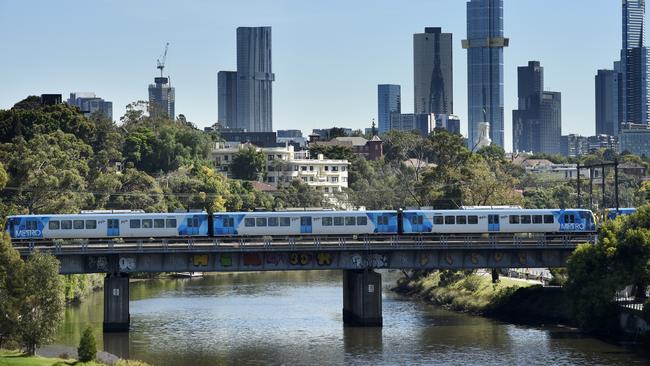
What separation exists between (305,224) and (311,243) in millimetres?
7857

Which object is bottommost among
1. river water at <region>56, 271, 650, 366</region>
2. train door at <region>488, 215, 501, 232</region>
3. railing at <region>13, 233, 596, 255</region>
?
river water at <region>56, 271, 650, 366</region>

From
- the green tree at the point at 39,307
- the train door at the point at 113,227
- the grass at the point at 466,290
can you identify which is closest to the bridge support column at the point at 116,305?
the train door at the point at 113,227

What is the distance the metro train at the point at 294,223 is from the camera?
107938 mm

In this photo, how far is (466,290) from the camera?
12425 cm

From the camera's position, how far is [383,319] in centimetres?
11050

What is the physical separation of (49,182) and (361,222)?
44.2m

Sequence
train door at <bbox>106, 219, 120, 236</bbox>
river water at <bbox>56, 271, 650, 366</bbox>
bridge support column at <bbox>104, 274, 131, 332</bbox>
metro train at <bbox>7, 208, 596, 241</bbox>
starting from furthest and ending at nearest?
train door at <bbox>106, 219, 120, 236</bbox> < metro train at <bbox>7, 208, 596, 241</bbox> < bridge support column at <bbox>104, 274, 131, 332</bbox> < river water at <bbox>56, 271, 650, 366</bbox>

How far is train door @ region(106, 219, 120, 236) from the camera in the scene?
108 meters

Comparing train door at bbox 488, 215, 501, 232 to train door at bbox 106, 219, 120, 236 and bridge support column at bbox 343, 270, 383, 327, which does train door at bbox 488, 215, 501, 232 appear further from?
train door at bbox 106, 219, 120, 236

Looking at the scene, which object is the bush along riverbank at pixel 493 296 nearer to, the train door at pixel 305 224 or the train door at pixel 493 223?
the train door at pixel 493 223

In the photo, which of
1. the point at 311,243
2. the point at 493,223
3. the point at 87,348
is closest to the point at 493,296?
the point at 493,223

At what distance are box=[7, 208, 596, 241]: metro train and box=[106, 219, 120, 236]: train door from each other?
0.08 metres

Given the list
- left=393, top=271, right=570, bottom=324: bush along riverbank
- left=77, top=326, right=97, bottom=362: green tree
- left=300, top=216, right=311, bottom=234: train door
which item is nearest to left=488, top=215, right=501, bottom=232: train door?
left=393, top=271, right=570, bottom=324: bush along riverbank

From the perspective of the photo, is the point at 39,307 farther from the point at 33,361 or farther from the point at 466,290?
the point at 466,290
